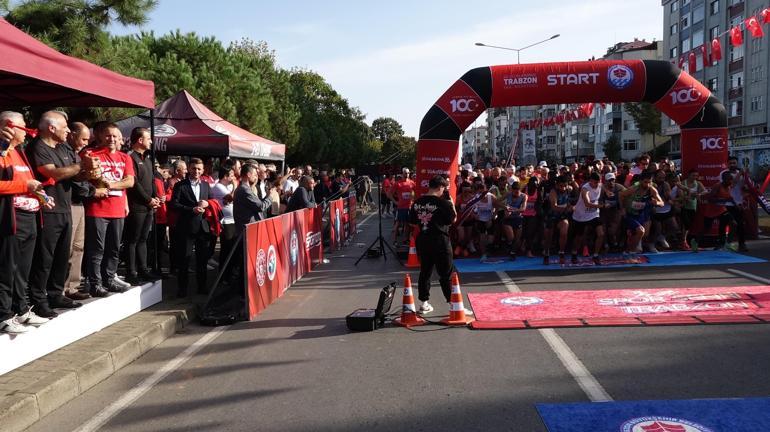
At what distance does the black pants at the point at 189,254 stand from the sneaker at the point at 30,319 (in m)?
2.78

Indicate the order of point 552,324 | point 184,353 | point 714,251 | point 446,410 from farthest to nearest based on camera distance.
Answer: point 714,251, point 552,324, point 184,353, point 446,410

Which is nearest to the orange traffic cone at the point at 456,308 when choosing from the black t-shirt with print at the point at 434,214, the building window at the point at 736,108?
the black t-shirt with print at the point at 434,214

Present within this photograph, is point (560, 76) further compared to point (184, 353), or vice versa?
point (560, 76)

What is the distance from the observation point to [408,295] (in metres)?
7.24

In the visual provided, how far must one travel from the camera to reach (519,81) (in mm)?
13094

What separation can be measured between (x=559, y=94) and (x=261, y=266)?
8025 mm

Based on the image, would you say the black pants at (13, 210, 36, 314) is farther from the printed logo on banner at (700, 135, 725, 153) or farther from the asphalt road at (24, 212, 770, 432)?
the printed logo on banner at (700, 135, 725, 153)

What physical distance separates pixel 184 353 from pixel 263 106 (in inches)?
935

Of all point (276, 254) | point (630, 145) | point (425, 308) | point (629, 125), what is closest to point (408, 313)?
point (425, 308)

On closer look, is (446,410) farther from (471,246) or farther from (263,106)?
(263,106)

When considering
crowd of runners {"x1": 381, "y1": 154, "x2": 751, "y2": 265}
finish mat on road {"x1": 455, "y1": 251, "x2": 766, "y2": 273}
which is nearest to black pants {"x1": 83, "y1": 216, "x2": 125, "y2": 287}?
finish mat on road {"x1": 455, "y1": 251, "x2": 766, "y2": 273}

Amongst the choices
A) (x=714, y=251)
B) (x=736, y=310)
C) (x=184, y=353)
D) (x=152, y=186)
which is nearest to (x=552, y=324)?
(x=736, y=310)

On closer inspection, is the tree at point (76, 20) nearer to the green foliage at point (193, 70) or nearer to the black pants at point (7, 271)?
the green foliage at point (193, 70)

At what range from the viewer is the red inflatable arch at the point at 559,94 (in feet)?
42.7
